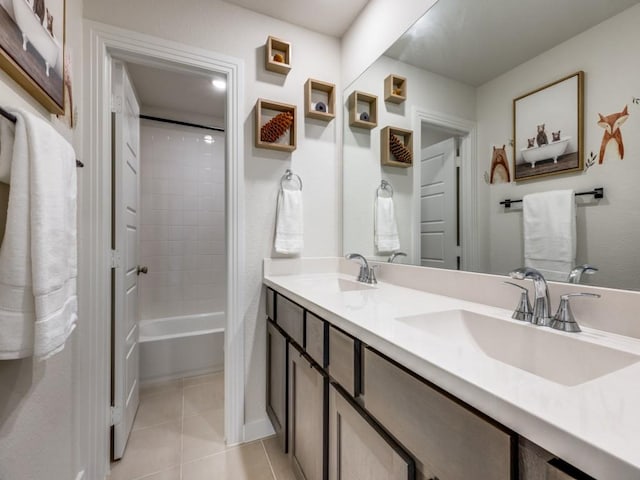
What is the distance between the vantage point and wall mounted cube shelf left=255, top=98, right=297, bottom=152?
1561 mm

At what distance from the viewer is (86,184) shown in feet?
4.24

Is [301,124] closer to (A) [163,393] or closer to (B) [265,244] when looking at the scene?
(B) [265,244]

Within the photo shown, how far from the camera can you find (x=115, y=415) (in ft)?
4.69

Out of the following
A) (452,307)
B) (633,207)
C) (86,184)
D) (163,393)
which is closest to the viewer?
(633,207)

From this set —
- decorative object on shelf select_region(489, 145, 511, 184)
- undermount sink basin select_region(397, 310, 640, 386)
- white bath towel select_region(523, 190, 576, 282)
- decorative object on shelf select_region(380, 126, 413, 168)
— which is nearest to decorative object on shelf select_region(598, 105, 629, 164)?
white bath towel select_region(523, 190, 576, 282)

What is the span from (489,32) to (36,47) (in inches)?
57.8

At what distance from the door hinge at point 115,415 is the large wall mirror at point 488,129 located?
4.98ft

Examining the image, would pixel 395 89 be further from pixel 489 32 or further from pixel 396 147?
pixel 489 32

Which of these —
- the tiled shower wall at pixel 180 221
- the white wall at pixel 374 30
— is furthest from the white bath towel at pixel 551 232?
the tiled shower wall at pixel 180 221

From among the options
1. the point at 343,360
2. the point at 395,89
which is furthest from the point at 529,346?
the point at 395,89

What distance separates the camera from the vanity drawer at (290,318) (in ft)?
3.78

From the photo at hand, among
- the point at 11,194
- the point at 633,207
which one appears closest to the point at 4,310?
the point at 11,194

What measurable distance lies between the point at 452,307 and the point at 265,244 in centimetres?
104

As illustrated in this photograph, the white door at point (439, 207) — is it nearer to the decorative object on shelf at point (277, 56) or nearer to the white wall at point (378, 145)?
the white wall at point (378, 145)
